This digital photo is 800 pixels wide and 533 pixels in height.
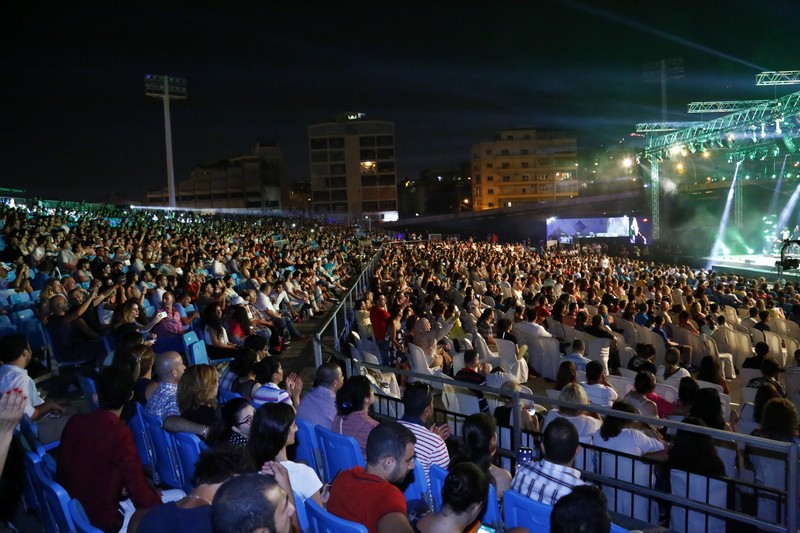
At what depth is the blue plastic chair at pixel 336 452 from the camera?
3.66m

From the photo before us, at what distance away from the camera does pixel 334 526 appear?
96.8 inches

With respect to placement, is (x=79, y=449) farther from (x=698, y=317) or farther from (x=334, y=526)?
(x=698, y=317)

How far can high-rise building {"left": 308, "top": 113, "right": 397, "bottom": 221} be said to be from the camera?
6806 cm

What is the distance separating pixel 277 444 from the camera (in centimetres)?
→ 326

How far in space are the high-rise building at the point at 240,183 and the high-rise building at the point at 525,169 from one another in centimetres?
2309

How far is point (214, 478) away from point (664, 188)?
3942cm

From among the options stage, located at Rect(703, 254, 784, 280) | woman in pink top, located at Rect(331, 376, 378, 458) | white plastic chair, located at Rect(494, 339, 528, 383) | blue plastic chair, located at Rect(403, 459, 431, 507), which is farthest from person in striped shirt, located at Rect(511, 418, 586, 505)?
stage, located at Rect(703, 254, 784, 280)

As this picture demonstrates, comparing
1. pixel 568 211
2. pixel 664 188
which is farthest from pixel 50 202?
pixel 568 211

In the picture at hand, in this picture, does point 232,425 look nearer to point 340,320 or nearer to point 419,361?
point 419,361

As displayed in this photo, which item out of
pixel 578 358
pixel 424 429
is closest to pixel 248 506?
pixel 424 429

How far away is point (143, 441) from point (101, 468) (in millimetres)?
1319

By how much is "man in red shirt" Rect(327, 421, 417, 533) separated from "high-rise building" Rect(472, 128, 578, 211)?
69953 mm

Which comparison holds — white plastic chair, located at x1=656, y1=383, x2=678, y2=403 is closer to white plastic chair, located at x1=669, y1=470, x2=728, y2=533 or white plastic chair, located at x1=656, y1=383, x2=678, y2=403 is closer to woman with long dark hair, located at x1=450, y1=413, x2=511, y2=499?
white plastic chair, located at x1=669, y1=470, x2=728, y2=533

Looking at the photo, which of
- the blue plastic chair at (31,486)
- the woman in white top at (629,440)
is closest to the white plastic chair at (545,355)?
the woman in white top at (629,440)
